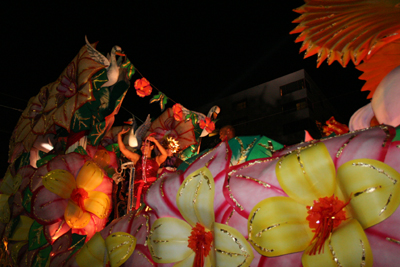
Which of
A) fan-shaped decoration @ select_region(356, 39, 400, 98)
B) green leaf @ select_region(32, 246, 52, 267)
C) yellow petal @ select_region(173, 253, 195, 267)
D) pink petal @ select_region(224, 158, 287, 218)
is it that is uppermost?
fan-shaped decoration @ select_region(356, 39, 400, 98)

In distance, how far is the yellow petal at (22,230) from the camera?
1.78 metres

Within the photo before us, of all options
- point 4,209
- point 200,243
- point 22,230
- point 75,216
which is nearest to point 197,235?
point 200,243

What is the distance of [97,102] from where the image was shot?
2064 mm

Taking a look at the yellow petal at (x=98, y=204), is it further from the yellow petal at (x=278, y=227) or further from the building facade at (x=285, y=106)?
the building facade at (x=285, y=106)

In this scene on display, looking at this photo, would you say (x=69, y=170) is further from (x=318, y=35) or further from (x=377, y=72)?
(x=377, y=72)

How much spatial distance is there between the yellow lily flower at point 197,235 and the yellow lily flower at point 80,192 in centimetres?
93

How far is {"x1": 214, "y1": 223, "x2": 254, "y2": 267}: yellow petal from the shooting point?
655 mm

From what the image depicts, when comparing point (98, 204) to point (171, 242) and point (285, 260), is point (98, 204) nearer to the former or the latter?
point (171, 242)

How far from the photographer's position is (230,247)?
674mm

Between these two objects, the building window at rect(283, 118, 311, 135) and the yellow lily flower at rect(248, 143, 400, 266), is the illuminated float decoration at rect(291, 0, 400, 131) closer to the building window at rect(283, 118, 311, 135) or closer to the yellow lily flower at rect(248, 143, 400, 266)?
the yellow lily flower at rect(248, 143, 400, 266)

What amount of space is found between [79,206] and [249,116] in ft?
32.2

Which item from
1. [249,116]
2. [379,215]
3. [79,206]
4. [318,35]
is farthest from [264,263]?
[249,116]

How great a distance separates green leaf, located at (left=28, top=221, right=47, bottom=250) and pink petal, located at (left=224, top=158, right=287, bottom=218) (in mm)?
1364

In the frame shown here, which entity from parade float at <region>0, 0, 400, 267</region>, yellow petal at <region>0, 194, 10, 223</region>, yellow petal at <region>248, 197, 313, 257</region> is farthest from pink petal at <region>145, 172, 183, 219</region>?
yellow petal at <region>0, 194, 10, 223</region>
